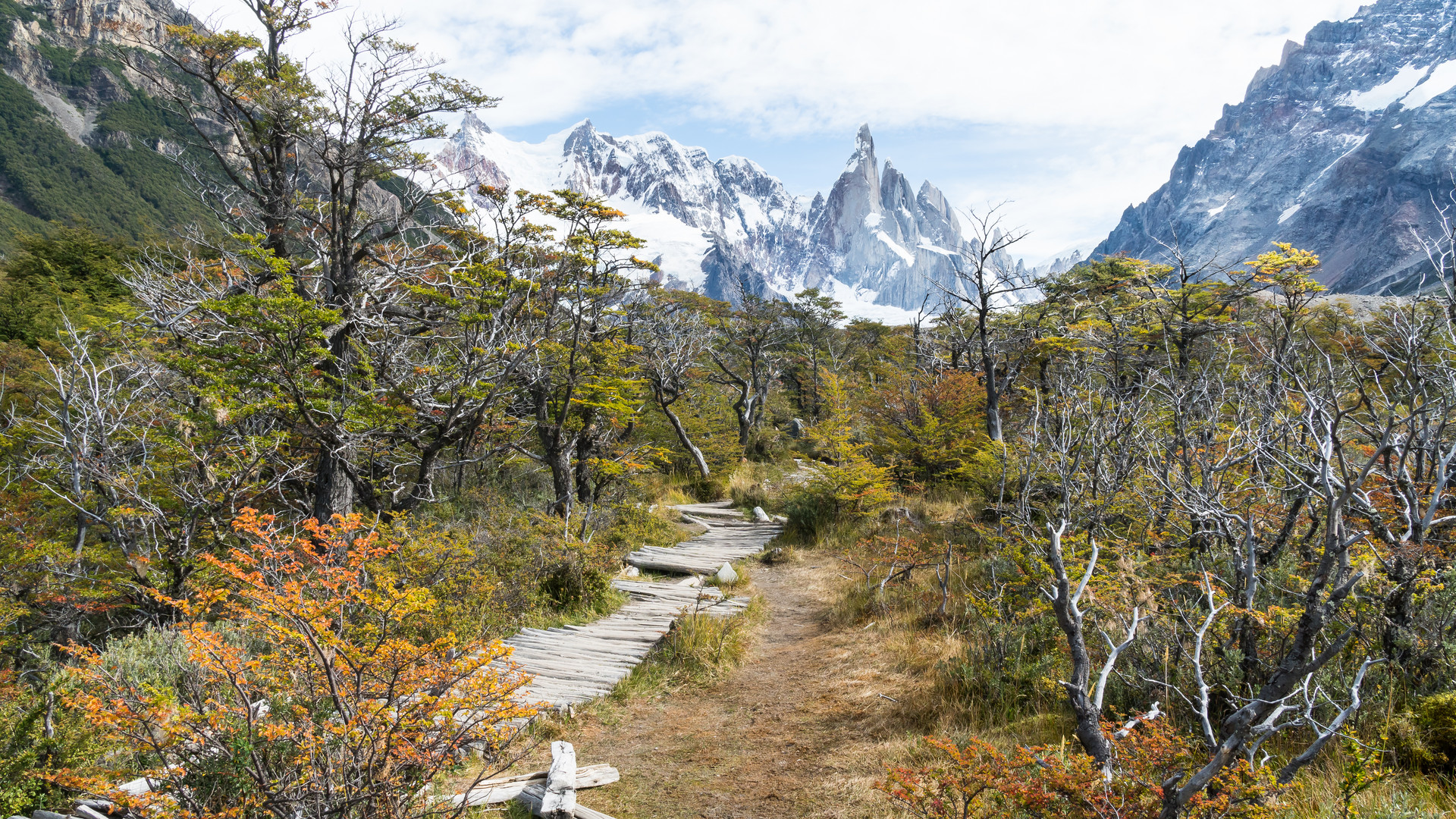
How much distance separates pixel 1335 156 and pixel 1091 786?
7374 inches

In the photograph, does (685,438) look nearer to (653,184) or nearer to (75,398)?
(75,398)

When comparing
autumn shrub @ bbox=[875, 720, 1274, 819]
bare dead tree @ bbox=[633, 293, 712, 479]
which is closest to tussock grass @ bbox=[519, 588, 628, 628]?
autumn shrub @ bbox=[875, 720, 1274, 819]

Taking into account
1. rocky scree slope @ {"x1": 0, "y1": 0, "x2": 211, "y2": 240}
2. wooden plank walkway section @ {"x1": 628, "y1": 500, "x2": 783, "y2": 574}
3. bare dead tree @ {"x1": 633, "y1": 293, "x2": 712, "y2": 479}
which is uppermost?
rocky scree slope @ {"x1": 0, "y1": 0, "x2": 211, "y2": 240}

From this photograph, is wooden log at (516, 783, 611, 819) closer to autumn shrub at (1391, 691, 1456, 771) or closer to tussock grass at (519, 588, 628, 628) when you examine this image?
tussock grass at (519, 588, 628, 628)

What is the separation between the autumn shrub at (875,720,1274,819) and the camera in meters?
2.32

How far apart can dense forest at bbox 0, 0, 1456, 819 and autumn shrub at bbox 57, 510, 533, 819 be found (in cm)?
3

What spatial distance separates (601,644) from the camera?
21.6 feet

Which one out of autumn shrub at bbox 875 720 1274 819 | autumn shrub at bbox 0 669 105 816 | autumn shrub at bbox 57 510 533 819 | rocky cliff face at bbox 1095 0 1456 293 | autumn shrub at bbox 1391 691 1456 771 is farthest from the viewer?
rocky cliff face at bbox 1095 0 1456 293

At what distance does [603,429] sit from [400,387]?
4956mm

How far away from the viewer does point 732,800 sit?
4.11 meters

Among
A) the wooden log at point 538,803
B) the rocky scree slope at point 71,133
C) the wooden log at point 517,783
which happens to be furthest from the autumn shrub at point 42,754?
the rocky scree slope at point 71,133

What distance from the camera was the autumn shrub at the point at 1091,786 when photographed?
7.61 ft

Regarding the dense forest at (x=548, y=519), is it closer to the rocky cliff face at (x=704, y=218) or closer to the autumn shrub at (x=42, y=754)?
the autumn shrub at (x=42, y=754)

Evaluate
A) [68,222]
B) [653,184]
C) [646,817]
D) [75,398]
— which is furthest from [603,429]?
[653,184]
